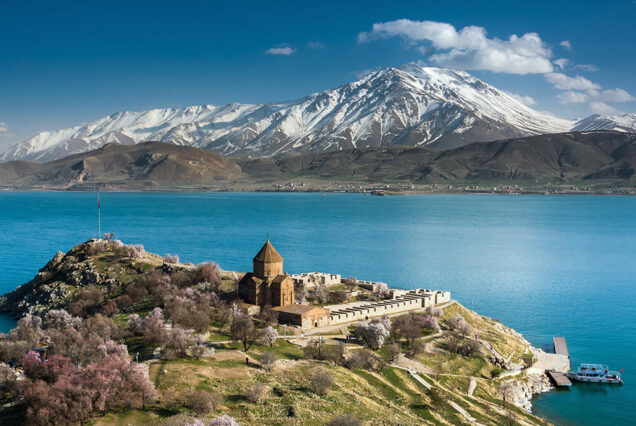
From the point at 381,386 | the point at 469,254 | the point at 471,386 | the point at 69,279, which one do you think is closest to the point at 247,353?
the point at 381,386

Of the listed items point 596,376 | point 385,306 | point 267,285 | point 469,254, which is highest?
point 267,285

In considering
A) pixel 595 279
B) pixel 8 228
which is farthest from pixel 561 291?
pixel 8 228

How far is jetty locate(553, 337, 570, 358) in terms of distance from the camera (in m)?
53.0

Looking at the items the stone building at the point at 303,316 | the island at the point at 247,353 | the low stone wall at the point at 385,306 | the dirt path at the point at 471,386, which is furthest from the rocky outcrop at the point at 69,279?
the dirt path at the point at 471,386

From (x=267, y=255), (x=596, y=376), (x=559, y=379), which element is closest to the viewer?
(x=559, y=379)

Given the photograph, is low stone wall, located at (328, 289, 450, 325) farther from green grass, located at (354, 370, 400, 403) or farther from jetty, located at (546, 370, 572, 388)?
jetty, located at (546, 370, 572, 388)

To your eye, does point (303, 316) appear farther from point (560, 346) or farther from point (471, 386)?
point (560, 346)

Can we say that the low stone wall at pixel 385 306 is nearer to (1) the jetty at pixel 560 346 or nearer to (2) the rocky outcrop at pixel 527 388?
(1) the jetty at pixel 560 346

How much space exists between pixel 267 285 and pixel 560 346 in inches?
1114

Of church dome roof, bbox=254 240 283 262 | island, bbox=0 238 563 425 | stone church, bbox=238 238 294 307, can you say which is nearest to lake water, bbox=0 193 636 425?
island, bbox=0 238 563 425

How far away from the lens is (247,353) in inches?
1512

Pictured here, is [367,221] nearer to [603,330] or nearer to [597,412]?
[603,330]

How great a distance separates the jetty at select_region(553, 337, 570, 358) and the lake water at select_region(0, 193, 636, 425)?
0.80m

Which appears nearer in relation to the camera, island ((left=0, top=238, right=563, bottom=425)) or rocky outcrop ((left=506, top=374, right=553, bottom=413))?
island ((left=0, top=238, right=563, bottom=425))
